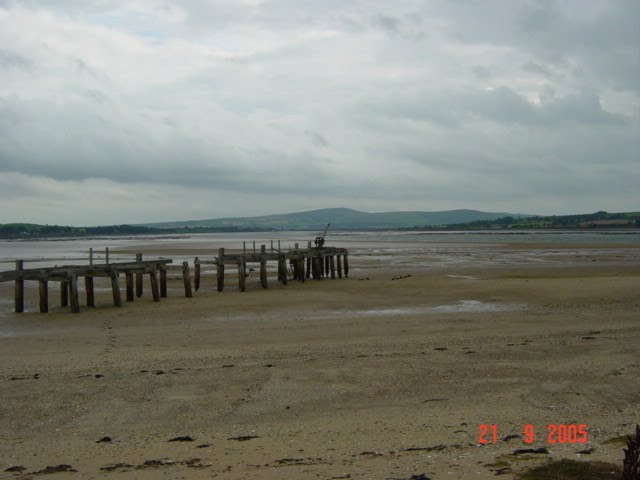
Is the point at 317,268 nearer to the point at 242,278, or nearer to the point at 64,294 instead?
the point at 242,278

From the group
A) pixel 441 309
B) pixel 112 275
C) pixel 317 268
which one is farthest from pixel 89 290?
pixel 317 268

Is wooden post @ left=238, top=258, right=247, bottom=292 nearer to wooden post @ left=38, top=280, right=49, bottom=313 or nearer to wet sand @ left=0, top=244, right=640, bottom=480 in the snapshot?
wet sand @ left=0, top=244, right=640, bottom=480

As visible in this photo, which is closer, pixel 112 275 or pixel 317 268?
pixel 112 275

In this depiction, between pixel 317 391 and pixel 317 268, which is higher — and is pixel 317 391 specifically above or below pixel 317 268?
below

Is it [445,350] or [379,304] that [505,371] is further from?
[379,304]

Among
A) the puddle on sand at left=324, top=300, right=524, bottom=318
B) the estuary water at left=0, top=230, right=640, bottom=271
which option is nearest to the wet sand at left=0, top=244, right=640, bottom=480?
the puddle on sand at left=324, top=300, right=524, bottom=318

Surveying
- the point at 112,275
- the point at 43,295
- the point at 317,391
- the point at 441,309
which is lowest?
the point at 441,309

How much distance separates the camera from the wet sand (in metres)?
6.23

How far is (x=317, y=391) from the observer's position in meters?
8.89
